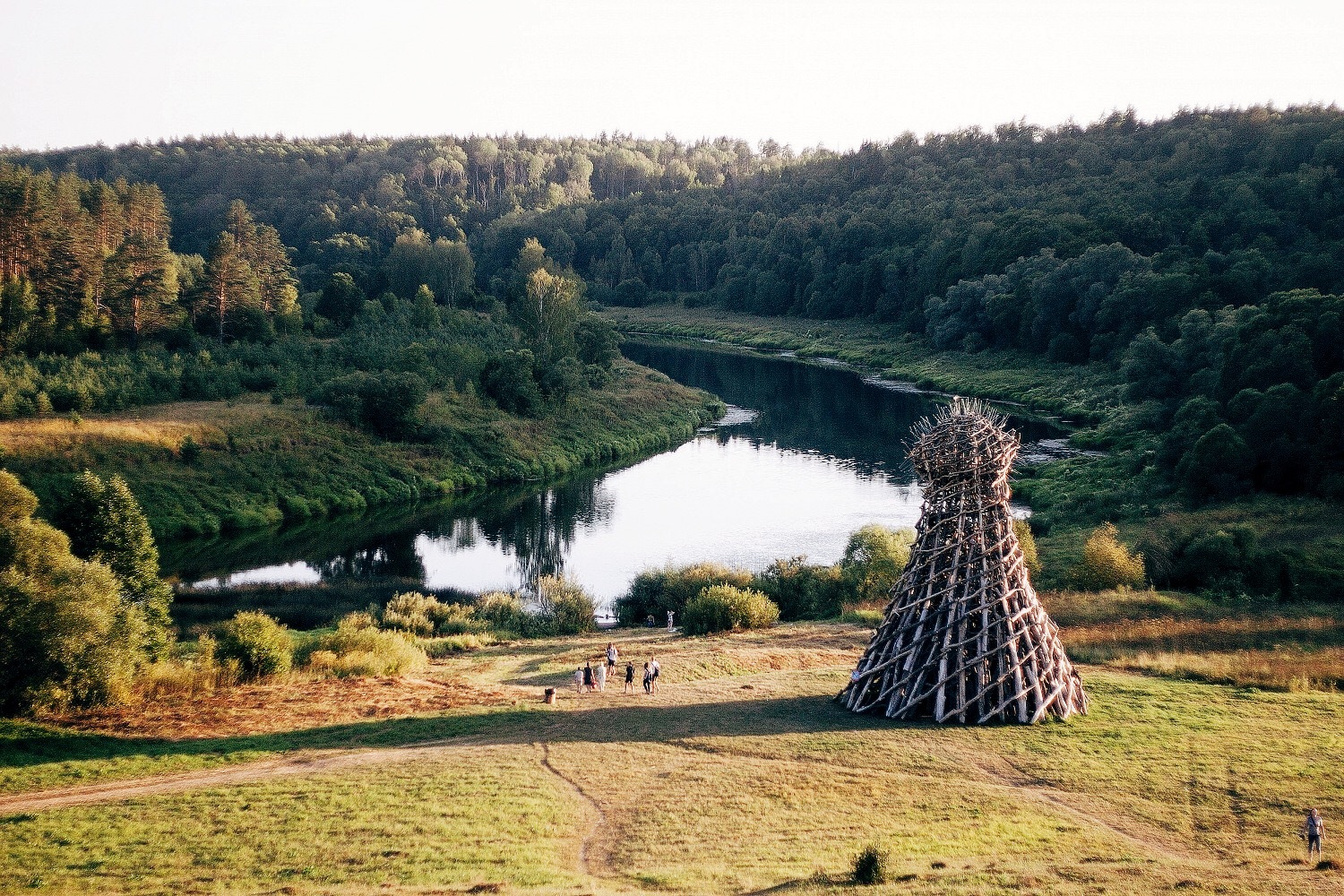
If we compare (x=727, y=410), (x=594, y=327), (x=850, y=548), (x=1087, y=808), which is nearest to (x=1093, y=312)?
(x=727, y=410)

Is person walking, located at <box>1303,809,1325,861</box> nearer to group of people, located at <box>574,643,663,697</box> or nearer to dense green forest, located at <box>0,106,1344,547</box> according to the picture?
group of people, located at <box>574,643,663,697</box>

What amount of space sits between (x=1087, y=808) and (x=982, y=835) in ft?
9.09

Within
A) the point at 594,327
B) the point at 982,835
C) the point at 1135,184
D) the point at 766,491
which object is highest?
the point at 1135,184

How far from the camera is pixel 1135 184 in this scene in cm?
14238

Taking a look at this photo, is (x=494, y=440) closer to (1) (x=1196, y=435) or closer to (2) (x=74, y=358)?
(2) (x=74, y=358)

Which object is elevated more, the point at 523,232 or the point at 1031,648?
the point at 523,232

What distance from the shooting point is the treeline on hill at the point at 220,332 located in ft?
226

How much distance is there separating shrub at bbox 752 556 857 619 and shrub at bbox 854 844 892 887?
25.0 m

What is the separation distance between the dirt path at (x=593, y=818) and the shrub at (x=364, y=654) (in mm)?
9303

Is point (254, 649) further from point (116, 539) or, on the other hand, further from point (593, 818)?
point (593, 818)

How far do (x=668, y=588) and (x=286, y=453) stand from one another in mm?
30092

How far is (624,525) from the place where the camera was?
197ft

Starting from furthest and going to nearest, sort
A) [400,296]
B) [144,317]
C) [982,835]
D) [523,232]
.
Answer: [523,232] < [400,296] < [144,317] < [982,835]

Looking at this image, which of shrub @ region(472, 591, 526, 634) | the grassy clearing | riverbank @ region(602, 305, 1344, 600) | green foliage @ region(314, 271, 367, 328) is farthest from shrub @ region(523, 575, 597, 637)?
green foliage @ region(314, 271, 367, 328)
